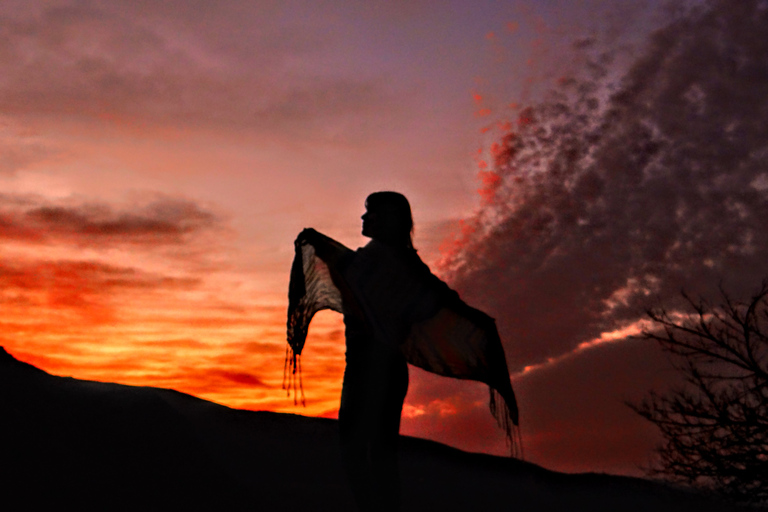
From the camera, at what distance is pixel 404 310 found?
15.0 feet

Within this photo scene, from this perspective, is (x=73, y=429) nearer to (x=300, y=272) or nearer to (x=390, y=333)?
(x=300, y=272)

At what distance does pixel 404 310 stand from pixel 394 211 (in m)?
0.70

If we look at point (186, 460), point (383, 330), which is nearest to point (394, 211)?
point (383, 330)

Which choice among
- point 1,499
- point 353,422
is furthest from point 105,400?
point 353,422

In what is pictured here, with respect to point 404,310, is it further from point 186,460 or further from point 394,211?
point 186,460

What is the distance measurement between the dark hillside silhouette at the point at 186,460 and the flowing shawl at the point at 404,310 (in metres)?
3.36

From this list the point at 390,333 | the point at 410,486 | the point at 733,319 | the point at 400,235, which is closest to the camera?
the point at 390,333

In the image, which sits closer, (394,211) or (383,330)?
(383,330)

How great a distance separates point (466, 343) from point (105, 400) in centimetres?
537

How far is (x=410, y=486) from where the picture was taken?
30.1ft

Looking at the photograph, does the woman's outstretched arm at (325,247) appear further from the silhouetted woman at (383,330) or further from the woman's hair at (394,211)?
the woman's hair at (394,211)

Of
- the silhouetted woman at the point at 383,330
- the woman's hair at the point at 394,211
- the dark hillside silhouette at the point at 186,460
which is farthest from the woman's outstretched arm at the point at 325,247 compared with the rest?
the dark hillside silhouette at the point at 186,460

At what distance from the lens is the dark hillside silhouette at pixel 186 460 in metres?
6.96

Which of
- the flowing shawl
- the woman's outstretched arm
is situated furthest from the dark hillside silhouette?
the woman's outstretched arm
